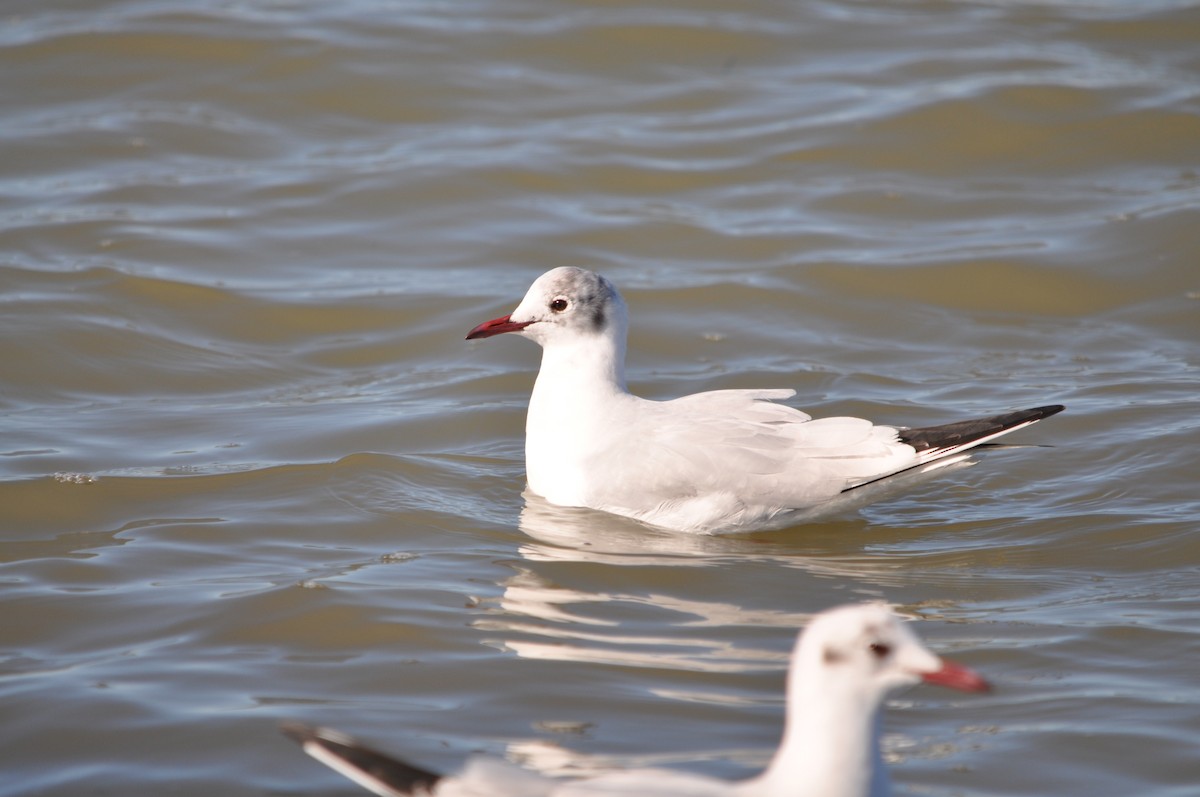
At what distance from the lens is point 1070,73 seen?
39.5ft

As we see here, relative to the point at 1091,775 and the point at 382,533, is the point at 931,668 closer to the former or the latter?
the point at 1091,775

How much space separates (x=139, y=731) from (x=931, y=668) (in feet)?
8.06

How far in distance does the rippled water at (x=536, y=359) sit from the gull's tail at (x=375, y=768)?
697 mm

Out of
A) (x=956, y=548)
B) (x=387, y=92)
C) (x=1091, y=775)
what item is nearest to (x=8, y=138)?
(x=387, y=92)

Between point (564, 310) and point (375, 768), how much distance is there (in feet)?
11.7

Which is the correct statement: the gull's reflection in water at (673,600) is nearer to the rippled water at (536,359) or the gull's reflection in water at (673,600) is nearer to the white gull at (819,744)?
the rippled water at (536,359)

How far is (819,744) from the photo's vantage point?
339 cm

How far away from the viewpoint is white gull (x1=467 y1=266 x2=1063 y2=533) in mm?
6031

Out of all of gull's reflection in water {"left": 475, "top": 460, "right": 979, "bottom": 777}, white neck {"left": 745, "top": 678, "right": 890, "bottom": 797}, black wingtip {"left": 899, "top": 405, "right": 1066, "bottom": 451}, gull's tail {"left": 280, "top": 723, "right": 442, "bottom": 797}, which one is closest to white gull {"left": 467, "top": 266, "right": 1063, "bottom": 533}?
black wingtip {"left": 899, "top": 405, "right": 1066, "bottom": 451}

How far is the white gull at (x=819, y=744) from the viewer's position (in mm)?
3379

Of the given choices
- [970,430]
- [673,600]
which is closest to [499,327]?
[673,600]

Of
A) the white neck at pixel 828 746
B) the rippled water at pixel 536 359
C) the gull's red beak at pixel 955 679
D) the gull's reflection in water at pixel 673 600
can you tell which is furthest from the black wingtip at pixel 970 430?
the white neck at pixel 828 746

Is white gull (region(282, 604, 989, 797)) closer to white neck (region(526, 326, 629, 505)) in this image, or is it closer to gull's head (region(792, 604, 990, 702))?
gull's head (region(792, 604, 990, 702))

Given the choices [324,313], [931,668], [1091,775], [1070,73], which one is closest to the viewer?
[931,668]
